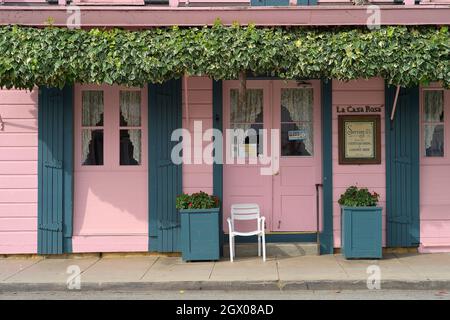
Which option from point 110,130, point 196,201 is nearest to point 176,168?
point 196,201

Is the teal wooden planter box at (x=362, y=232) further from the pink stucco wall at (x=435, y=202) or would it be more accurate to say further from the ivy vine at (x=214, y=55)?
the ivy vine at (x=214, y=55)

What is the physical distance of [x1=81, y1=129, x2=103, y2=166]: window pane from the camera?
341 inches

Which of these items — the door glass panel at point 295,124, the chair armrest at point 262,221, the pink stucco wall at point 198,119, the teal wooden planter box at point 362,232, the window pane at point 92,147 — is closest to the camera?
the teal wooden planter box at point 362,232

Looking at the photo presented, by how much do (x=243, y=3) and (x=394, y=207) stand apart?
13.7ft

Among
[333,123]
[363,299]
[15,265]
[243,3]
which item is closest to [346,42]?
[333,123]

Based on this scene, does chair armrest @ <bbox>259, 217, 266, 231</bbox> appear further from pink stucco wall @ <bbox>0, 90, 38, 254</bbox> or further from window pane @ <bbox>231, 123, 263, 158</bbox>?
pink stucco wall @ <bbox>0, 90, 38, 254</bbox>

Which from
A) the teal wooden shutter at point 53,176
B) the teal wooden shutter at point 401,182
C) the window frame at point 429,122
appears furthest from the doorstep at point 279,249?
the teal wooden shutter at point 53,176

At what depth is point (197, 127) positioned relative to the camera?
8.57 metres

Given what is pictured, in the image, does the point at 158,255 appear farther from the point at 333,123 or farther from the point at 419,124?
the point at 419,124

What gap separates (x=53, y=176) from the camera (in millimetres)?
8477

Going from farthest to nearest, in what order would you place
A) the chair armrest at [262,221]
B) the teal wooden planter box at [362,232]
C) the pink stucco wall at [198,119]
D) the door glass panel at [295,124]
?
the door glass panel at [295,124] < the pink stucco wall at [198,119] < the chair armrest at [262,221] < the teal wooden planter box at [362,232]

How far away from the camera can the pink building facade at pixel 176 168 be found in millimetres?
8477

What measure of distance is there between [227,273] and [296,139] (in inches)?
105

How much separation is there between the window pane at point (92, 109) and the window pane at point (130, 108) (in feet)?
1.17
